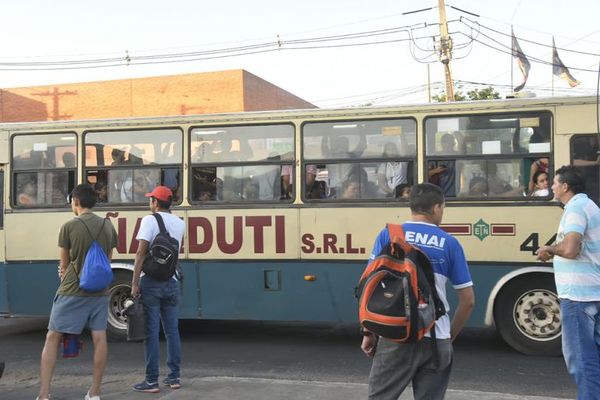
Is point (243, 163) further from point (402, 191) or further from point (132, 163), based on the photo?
point (402, 191)

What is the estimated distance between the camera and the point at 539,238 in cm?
711

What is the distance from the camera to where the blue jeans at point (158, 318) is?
5.62 metres

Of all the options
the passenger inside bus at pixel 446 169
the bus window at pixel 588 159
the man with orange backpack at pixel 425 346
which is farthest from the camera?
the passenger inside bus at pixel 446 169

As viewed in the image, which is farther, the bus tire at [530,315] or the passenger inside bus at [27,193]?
the passenger inside bus at [27,193]

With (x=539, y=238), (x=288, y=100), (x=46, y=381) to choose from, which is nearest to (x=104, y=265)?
(x=46, y=381)

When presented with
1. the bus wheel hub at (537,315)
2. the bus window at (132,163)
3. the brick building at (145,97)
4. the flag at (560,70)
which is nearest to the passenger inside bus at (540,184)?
the bus wheel hub at (537,315)

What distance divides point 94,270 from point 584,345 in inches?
145

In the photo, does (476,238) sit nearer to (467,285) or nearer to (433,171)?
(433,171)

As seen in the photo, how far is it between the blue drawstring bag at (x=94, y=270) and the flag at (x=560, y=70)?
2005cm

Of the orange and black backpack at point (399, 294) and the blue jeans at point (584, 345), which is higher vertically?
the orange and black backpack at point (399, 294)

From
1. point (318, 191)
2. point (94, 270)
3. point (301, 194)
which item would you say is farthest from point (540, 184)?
point (94, 270)

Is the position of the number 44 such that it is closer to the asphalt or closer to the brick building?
the asphalt

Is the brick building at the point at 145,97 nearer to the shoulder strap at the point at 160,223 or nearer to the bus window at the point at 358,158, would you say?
the bus window at the point at 358,158

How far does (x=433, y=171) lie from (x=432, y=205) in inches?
166
